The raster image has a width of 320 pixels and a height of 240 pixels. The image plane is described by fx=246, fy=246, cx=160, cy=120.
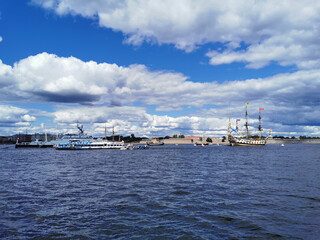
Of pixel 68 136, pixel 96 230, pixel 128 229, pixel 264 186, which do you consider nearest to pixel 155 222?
pixel 128 229

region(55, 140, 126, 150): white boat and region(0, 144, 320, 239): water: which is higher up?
region(55, 140, 126, 150): white boat

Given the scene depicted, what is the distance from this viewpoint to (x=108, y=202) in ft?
65.8

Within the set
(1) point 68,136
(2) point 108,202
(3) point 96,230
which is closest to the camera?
(3) point 96,230

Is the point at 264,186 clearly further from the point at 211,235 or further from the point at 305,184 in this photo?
the point at 211,235

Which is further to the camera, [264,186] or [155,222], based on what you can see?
[264,186]

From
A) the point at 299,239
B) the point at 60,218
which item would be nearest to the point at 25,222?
the point at 60,218

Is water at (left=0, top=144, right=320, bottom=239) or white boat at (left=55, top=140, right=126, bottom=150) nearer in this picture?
water at (left=0, top=144, right=320, bottom=239)

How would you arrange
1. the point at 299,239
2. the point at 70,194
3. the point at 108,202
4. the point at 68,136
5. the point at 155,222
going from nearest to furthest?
the point at 299,239 → the point at 155,222 → the point at 108,202 → the point at 70,194 → the point at 68,136

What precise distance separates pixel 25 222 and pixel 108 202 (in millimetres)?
6393

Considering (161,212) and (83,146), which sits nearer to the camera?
(161,212)

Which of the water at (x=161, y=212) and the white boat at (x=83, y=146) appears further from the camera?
the white boat at (x=83, y=146)

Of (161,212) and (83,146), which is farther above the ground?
(83,146)

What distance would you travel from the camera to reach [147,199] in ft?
68.8

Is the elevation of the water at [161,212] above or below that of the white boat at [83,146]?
below
